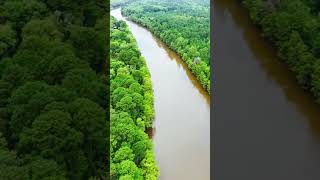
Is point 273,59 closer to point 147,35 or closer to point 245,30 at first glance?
point 245,30

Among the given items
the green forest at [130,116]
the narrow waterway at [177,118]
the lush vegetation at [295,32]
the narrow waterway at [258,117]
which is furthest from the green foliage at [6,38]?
the lush vegetation at [295,32]

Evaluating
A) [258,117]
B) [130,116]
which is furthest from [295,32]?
[130,116]

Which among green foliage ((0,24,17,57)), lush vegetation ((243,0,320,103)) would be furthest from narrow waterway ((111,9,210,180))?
green foliage ((0,24,17,57))

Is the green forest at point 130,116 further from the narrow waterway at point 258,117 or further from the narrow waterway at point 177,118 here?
the narrow waterway at point 258,117

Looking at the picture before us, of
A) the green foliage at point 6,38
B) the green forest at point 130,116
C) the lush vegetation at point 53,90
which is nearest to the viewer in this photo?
the lush vegetation at point 53,90

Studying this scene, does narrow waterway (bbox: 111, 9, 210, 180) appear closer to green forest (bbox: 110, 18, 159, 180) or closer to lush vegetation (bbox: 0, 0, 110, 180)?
green forest (bbox: 110, 18, 159, 180)
